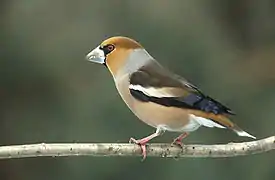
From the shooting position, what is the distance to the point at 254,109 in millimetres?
2004

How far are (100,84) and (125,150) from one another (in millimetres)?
862

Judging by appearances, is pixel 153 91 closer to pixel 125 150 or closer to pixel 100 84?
pixel 125 150

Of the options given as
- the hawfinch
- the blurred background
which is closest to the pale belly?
the hawfinch

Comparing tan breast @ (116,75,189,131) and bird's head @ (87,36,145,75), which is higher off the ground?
bird's head @ (87,36,145,75)

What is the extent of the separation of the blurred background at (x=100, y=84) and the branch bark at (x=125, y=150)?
0.74m

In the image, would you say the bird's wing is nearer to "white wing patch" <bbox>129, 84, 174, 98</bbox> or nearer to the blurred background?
"white wing patch" <bbox>129, 84, 174, 98</bbox>

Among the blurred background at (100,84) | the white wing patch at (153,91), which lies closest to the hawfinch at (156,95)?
the white wing patch at (153,91)

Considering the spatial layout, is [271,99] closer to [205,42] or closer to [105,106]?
[205,42]

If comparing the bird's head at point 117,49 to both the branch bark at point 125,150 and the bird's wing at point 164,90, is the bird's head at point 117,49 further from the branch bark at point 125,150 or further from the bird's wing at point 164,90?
the branch bark at point 125,150

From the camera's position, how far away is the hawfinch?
108 centimetres

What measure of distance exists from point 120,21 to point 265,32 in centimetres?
→ 45

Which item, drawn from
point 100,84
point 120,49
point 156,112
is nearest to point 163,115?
point 156,112

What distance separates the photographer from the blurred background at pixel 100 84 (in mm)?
1917

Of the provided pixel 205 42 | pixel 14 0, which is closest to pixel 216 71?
pixel 205 42
